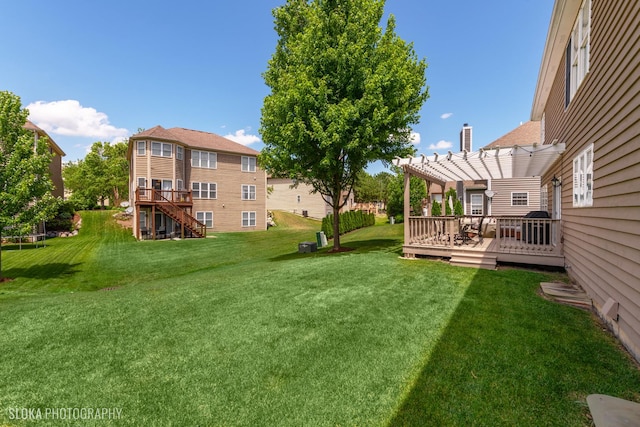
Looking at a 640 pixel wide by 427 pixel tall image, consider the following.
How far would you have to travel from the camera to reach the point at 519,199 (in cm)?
1920

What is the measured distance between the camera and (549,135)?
384 inches

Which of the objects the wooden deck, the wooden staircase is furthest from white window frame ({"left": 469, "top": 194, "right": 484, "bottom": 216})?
the wooden staircase

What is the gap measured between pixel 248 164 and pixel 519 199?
2226cm

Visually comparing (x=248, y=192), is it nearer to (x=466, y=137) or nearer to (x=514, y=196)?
(x=466, y=137)

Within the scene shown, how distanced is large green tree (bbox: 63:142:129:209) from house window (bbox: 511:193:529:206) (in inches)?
1693

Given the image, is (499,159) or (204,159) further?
(204,159)

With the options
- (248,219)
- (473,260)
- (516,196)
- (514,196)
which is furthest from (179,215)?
(516,196)

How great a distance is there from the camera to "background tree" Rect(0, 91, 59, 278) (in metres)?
9.22

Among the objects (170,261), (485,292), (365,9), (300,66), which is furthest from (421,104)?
(170,261)

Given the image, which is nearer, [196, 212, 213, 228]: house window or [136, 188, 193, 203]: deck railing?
[136, 188, 193, 203]: deck railing

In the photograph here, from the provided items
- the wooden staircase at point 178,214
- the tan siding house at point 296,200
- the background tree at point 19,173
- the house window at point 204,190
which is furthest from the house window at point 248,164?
the background tree at point 19,173

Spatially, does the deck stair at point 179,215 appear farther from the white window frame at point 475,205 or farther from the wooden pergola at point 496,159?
the white window frame at point 475,205

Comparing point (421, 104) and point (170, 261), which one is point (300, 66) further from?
point (170, 261)

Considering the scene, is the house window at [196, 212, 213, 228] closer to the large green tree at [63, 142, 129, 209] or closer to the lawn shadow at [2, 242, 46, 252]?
the lawn shadow at [2, 242, 46, 252]
